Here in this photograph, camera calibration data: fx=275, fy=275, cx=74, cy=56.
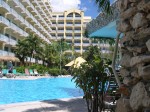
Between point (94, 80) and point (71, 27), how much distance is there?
3762 inches

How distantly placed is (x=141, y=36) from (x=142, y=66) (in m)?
0.33

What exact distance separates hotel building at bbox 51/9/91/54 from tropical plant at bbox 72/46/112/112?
89835mm

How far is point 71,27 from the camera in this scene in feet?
330

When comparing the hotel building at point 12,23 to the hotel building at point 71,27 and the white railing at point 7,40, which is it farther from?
the hotel building at point 71,27

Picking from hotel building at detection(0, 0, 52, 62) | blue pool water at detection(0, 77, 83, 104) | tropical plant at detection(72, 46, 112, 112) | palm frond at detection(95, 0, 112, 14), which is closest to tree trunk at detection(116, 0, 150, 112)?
tropical plant at detection(72, 46, 112, 112)

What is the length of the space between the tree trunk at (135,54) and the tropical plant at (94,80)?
233 centimetres

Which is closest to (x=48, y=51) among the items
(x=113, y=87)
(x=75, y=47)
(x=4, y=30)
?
(x=4, y=30)

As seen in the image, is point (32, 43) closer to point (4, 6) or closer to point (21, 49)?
point (21, 49)

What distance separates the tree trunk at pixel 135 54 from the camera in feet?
8.95

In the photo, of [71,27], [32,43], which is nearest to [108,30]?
[32,43]

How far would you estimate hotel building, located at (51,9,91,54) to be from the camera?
321 ft

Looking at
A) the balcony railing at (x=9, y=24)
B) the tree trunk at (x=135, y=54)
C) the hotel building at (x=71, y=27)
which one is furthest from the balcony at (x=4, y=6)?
the hotel building at (x=71, y=27)

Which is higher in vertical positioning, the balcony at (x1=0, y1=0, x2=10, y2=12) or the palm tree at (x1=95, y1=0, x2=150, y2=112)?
the balcony at (x1=0, y1=0, x2=10, y2=12)

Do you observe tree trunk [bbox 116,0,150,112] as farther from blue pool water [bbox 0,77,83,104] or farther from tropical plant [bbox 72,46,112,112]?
blue pool water [bbox 0,77,83,104]
